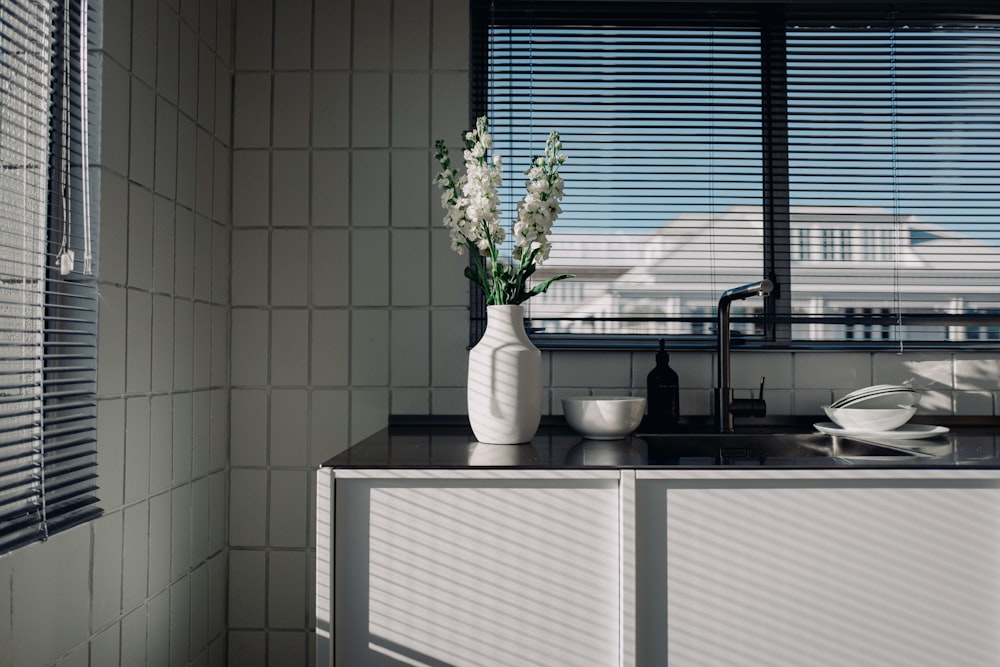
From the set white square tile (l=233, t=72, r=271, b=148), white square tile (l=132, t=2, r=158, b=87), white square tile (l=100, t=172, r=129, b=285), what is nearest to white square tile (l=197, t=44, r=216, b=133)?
white square tile (l=233, t=72, r=271, b=148)

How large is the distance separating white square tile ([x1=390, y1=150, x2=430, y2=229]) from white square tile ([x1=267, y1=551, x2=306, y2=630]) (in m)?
0.93

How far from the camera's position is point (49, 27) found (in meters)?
1.16

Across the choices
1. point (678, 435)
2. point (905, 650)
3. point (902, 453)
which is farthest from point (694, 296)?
point (905, 650)

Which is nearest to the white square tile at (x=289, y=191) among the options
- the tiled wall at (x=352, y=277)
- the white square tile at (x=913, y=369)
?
the tiled wall at (x=352, y=277)

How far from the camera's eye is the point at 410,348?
1.84 meters

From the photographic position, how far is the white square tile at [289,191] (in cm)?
185

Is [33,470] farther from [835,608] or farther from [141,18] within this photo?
[835,608]

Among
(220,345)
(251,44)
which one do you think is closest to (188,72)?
(251,44)

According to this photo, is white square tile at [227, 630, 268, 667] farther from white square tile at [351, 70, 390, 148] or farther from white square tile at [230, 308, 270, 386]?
white square tile at [351, 70, 390, 148]

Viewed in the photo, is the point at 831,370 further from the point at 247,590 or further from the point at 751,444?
the point at 247,590

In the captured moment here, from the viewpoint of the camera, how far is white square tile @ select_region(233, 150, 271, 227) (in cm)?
185

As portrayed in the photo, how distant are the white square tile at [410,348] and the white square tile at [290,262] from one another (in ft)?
0.85

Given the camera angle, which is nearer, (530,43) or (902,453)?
(902,453)

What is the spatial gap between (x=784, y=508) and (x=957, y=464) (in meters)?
0.32
